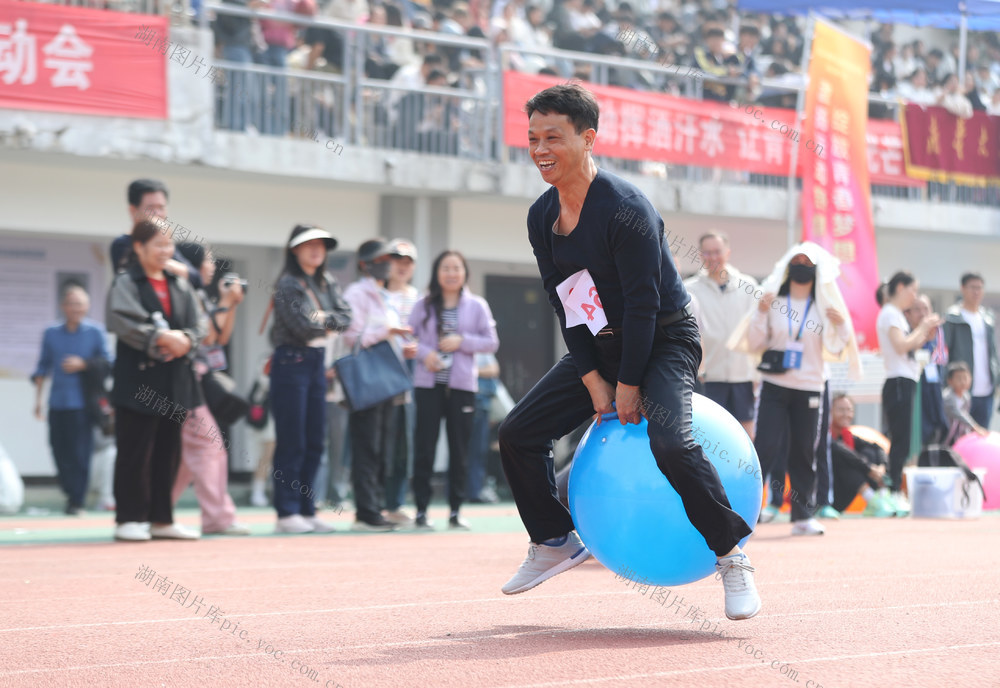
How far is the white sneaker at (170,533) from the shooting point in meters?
9.91

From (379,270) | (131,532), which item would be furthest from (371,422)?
(131,532)

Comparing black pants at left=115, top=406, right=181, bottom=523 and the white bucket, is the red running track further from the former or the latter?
Answer: the white bucket

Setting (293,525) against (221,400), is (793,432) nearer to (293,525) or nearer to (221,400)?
(293,525)

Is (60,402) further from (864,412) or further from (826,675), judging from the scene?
(864,412)

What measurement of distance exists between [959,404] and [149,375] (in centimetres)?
914

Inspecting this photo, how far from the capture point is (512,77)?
16359 mm

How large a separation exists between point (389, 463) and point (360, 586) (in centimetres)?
441

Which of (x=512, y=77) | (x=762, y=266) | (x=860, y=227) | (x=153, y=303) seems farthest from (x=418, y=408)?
(x=762, y=266)

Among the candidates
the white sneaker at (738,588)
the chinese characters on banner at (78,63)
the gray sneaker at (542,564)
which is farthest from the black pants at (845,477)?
the white sneaker at (738,588)

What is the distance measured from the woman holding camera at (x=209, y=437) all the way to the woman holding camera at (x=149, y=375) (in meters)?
0.26

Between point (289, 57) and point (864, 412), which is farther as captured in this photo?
point (864, 412)

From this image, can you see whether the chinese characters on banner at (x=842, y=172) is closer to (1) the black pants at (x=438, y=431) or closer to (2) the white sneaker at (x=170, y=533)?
(1) the black pants at (x=438, y=431)

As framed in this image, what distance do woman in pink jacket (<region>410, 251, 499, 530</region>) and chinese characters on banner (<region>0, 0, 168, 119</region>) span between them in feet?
14.8

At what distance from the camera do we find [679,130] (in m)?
17.7
